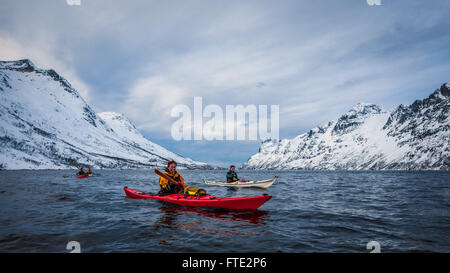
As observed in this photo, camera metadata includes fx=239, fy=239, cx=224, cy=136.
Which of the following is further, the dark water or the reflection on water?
the reflection on water

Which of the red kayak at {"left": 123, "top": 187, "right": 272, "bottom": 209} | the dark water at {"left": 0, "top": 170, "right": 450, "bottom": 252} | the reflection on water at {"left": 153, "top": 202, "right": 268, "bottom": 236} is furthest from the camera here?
the red kayak at {"left": 123, "top": 187, "right": 272, "bottom": 209}

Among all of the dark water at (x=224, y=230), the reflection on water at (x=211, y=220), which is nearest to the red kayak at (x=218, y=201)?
the reflection on water at (x=211, y=220)

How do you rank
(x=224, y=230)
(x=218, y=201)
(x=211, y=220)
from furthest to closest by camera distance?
(x=218, y=201) < (x=211, y=220) < (x=224, y=230)

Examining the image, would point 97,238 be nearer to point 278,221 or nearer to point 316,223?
point 278,221

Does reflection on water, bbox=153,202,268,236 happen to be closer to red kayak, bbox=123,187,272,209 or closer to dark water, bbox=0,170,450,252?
dark water, bbox=0,170,450,252

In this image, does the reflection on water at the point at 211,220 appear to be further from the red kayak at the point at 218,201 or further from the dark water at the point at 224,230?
the red kayak at the point at 218,201

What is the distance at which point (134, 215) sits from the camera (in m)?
12.2

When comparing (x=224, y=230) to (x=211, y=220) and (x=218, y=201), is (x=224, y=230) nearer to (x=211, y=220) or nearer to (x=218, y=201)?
(x=211, y=220)

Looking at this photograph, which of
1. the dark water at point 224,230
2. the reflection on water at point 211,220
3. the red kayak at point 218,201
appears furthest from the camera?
the red kayak at point 218,201

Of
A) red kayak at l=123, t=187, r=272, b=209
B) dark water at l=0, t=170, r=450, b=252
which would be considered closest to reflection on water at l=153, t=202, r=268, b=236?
dark water at l=0, t=170, r=450, b=252

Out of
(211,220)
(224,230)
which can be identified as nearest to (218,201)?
(211,220)

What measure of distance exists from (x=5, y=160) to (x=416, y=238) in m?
194

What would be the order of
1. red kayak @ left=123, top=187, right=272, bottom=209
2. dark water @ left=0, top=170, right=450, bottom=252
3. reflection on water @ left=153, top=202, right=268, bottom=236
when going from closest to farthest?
dark water @ left=0, top=170, right=450, bottom=252 → reflection on water @ left=153, top=202, right=268, bottom=236 → red kayak @ left=123, top=187, right=272, bottom=209
